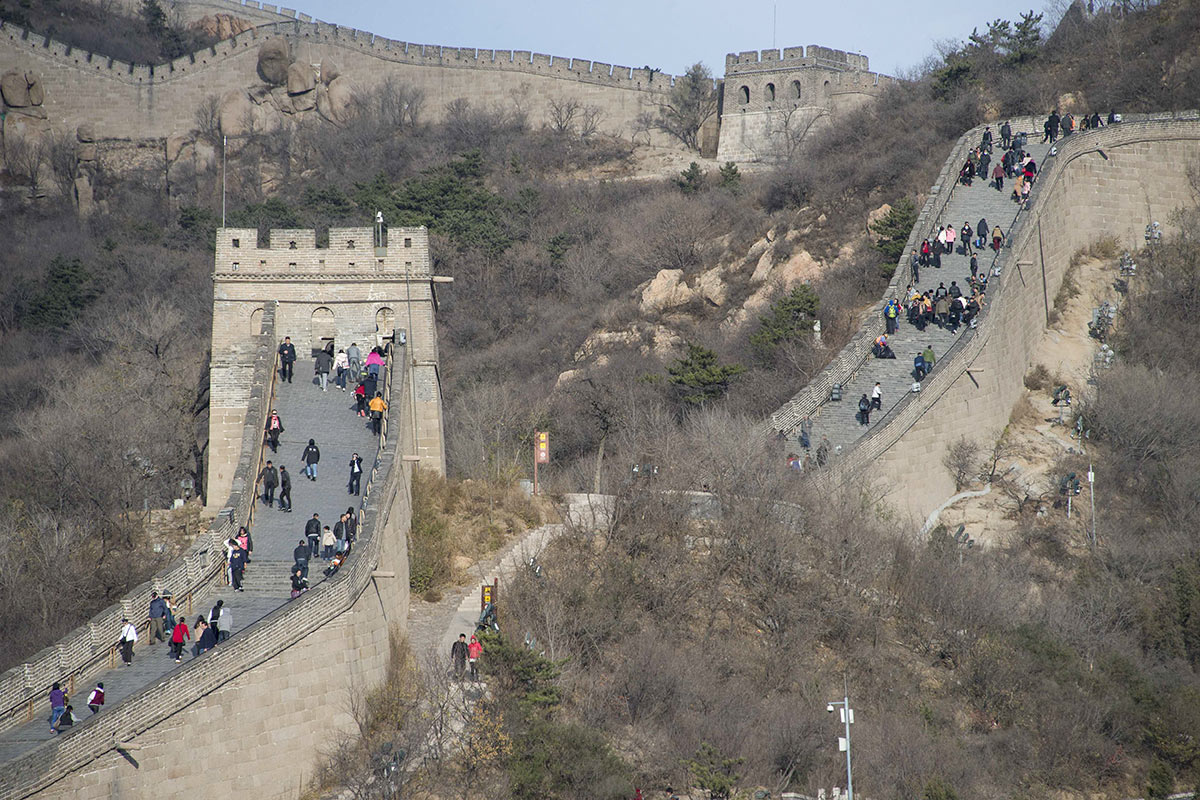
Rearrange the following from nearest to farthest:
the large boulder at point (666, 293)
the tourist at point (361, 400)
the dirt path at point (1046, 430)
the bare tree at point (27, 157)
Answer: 1. the tourist at point (361, 400)
2. the dirt path at point (1046, 430)
3. the large boulder at point (666, 293)
4. the bare tree at point (27, 157)

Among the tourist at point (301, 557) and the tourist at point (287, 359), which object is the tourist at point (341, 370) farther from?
the tourist at point (301, 557)

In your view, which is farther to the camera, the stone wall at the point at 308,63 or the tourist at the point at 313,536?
the stone wall at the point at 308,63

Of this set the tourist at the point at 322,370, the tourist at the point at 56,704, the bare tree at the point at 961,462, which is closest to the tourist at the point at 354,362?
the tourist at the point at 322,370

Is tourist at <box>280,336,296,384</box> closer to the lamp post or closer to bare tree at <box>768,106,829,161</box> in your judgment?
the lamp post

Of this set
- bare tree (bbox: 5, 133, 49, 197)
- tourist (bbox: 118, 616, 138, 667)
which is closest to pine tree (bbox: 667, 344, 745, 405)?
tourist (bbox: 118, 616, 138, 667)

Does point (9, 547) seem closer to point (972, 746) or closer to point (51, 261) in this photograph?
point (972, 746)

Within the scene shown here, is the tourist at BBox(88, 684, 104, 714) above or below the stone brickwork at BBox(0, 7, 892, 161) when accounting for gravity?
below

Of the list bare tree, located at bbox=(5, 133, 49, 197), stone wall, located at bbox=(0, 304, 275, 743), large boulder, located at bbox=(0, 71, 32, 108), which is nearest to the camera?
stone wall, located at bbox=(0, 304, 275, 743)
